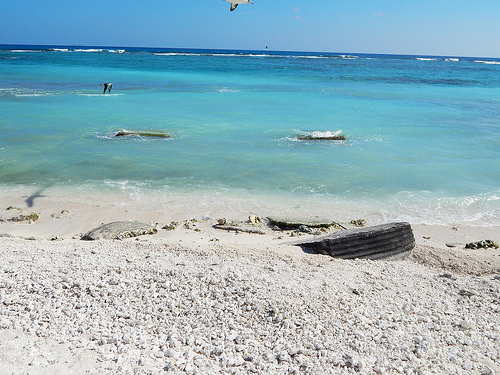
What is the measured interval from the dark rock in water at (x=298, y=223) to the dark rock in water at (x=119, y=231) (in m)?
2.00

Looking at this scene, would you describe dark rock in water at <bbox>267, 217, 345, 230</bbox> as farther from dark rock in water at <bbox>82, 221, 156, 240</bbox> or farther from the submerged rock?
the submerged rock

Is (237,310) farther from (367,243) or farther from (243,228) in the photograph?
(243,228)

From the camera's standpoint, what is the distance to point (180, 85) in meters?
31.5

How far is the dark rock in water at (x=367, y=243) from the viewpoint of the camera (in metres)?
6.38

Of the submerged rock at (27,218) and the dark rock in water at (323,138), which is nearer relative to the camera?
the submerged rock at (27,218)

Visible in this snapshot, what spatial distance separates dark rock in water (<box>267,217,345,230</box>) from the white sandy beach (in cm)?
132

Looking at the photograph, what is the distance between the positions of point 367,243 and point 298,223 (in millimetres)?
1641

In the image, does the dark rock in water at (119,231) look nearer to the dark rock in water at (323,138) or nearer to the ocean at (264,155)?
the ocean at (264,155)

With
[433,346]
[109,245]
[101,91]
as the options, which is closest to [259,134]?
[109,245]

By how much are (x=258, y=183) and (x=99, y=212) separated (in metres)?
3.39

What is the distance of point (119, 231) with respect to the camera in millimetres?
7188

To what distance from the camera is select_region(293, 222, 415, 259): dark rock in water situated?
6375 mm

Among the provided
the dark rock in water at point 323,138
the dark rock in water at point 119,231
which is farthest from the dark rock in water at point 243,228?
the dark rock in water at point 323,138

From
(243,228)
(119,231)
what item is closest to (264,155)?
(243,228)
